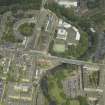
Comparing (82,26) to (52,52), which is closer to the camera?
(52,52)

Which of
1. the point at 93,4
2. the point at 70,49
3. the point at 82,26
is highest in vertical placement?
the point at 93,4

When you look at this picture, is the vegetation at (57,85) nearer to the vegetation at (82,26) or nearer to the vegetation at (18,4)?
the vegetation at (82,26)

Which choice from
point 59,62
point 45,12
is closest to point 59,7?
point 45,12

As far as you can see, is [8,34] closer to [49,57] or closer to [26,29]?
[26,29]

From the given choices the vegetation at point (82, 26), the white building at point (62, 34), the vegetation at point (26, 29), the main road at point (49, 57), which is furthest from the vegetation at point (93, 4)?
the main road at point (49, 57)

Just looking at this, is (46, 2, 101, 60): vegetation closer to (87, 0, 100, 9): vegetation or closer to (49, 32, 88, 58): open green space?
(49, 32, 88, 58): open green space

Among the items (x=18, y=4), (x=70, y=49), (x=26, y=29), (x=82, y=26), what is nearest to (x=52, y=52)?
(x=70, y=49)

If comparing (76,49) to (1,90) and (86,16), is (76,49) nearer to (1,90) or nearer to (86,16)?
(86,16)

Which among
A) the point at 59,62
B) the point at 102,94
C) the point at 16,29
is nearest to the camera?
the point at 102,94
